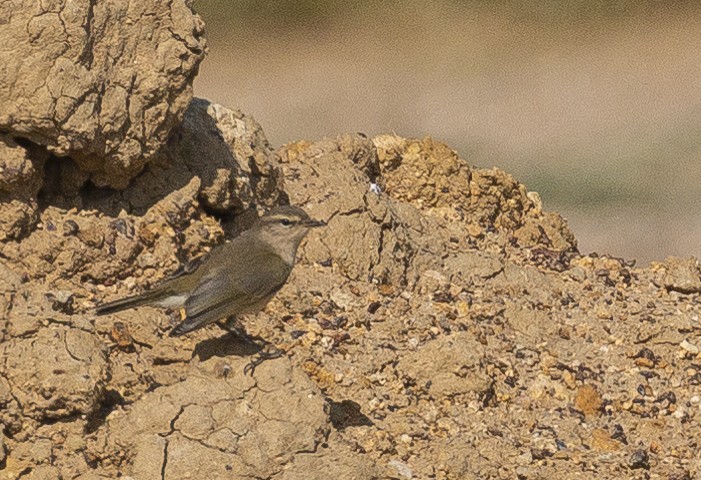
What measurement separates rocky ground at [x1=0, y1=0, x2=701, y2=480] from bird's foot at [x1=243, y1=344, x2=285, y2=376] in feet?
0.20

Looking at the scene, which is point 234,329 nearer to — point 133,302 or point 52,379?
point 133,302

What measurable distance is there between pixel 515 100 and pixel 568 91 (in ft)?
4.06

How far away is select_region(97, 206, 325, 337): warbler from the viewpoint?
8.05m

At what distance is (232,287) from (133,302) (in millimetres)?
498

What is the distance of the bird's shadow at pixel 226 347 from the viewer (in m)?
8.04

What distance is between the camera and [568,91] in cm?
2302

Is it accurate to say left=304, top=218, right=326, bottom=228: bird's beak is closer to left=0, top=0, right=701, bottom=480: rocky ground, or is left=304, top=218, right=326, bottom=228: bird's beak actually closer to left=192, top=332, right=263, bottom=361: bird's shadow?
left=0, top=0, right=701, bottom=480: rocky ground

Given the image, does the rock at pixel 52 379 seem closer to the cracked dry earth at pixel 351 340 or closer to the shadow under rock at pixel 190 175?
the cracked dry earth at pixel 351 340

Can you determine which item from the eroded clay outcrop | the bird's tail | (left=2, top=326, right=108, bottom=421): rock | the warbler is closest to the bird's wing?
the warbler

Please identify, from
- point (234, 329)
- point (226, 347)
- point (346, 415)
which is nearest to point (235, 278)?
point (234, 329)

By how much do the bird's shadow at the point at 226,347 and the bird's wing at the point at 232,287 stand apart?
0.52 feet

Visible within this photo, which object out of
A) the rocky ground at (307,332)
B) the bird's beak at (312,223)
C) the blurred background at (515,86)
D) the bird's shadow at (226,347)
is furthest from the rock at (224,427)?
the blurred background at (515,86)

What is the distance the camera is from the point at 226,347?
26.6 feet

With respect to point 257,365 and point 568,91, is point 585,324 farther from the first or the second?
point 568,91
